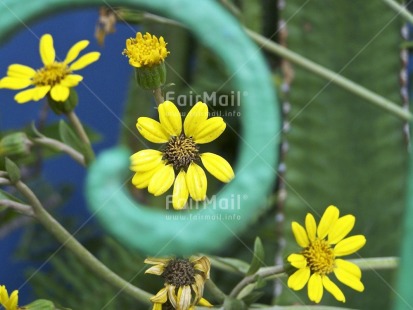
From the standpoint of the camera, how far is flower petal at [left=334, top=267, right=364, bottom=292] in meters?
0.24

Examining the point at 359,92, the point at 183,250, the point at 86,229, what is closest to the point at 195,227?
the point at 183,250

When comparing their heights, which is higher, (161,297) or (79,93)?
(79,93)

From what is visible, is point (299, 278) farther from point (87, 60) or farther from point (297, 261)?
point (87, 60)

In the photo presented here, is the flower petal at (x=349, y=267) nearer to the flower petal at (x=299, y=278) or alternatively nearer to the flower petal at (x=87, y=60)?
the flower petal at (x=299, y=278)

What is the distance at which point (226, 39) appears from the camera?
291 mm

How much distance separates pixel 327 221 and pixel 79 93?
19 cm

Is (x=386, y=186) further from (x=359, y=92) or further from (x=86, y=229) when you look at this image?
A: (x=86, y=229)

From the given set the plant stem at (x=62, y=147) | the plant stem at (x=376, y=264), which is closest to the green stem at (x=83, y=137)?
the plant stem at (x=62, y=147)

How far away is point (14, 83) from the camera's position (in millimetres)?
249

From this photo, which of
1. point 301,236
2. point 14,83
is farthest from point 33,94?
point 301,236

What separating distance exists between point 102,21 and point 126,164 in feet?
0.42

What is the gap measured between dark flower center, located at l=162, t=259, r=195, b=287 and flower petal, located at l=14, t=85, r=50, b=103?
75 mm

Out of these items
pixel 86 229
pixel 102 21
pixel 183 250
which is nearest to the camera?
pixel 183 250

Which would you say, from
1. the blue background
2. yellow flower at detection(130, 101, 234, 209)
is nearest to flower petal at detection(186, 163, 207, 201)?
yellow flower at detection(130, 101, 234, 209)
